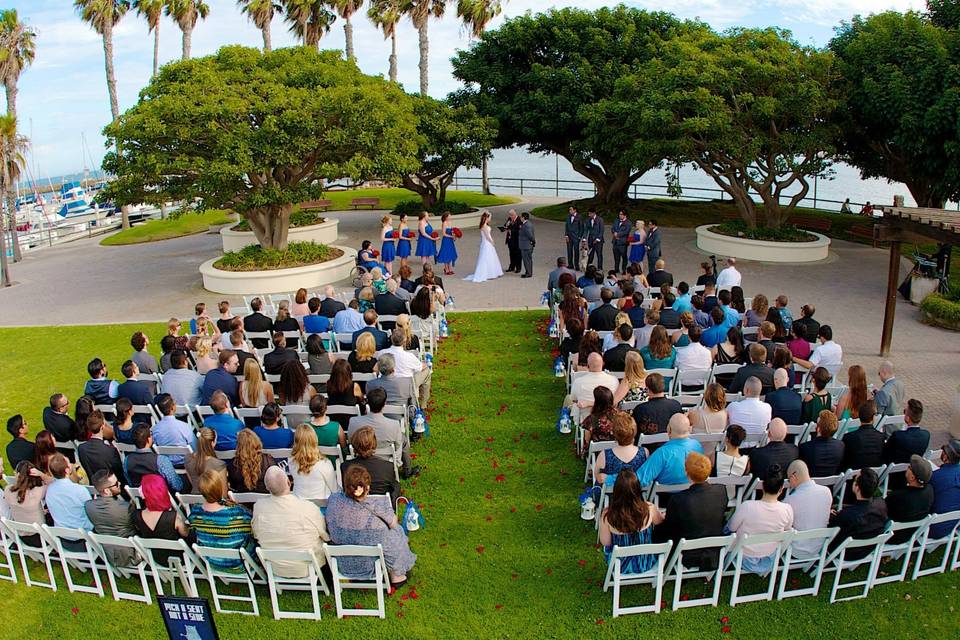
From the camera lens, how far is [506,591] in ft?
22.2

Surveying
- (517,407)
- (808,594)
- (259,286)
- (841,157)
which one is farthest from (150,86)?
(841,157)

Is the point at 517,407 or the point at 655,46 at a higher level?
the point at 655,46

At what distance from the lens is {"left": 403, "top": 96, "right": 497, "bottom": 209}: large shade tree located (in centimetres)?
2683

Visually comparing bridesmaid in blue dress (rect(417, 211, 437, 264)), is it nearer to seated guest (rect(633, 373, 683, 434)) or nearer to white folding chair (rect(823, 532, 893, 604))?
seated guest (rect(633, 373, 683, 434))

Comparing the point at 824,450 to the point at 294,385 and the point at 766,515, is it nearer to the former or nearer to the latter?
the point at 766,515

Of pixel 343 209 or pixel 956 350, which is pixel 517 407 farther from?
pixel 343 209

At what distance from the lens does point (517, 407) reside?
1082 centimetres

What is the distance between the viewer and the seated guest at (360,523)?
6.29 m

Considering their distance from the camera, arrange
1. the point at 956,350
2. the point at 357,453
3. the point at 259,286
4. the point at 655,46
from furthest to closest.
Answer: the point at 655,46 → the point at 259,286 → the point at 956,350 → the point at 357,453

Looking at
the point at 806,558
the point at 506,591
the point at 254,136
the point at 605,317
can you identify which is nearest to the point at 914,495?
the point at 806,558

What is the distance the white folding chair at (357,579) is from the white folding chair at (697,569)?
251 centimetres

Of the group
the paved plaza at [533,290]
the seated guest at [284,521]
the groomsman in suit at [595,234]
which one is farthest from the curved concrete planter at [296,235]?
the seated guest at [284,521]

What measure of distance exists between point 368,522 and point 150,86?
54.5 ft

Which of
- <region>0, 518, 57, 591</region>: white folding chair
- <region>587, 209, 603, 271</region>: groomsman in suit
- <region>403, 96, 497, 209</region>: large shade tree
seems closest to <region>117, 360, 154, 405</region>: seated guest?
<region>0, 518, 57, 591</region>: white folding chair
